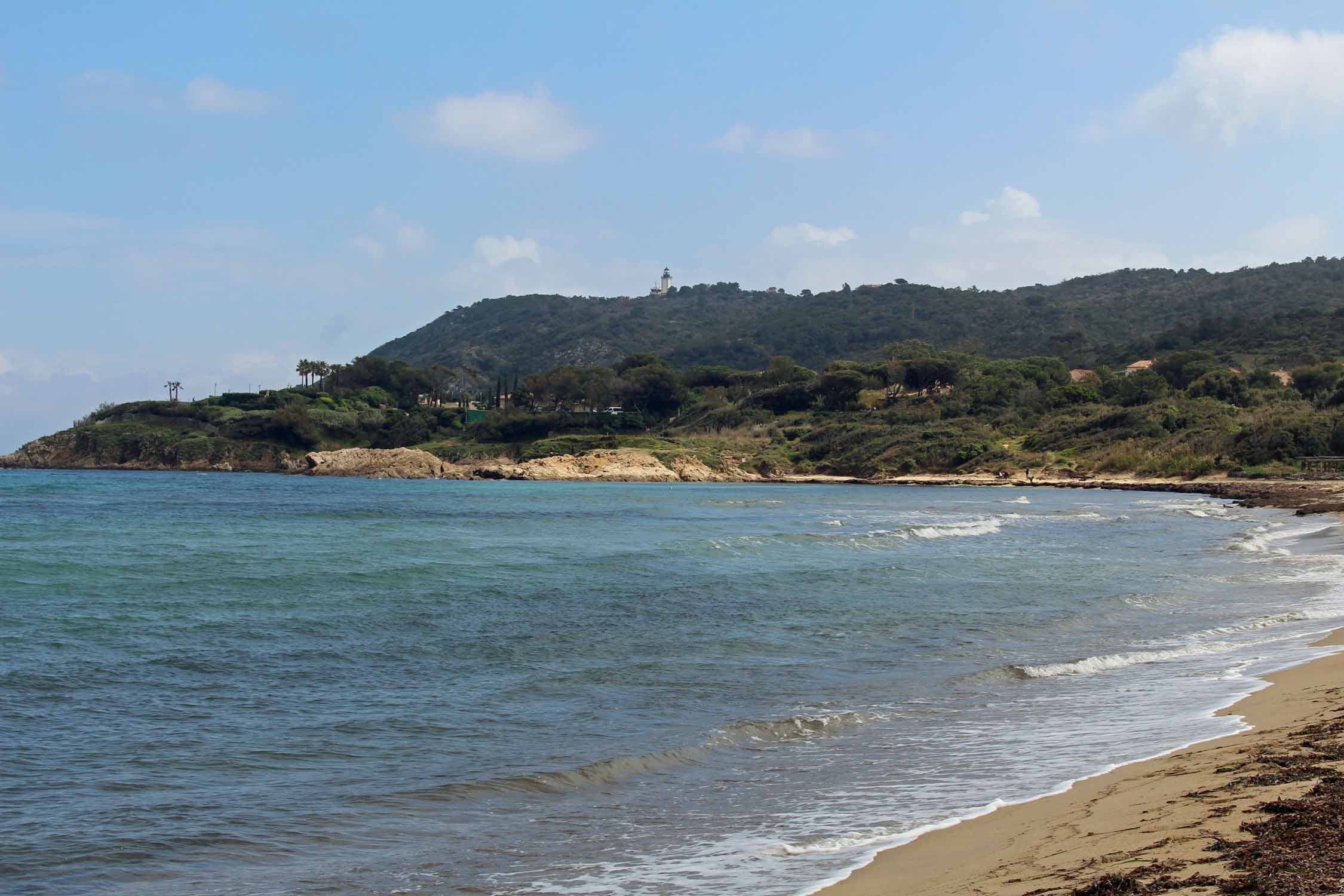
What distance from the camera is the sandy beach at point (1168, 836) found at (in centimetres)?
475

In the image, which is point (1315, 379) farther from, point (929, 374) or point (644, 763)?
point (644, 763)

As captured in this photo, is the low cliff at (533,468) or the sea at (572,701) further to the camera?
the low cliff at (533,468)

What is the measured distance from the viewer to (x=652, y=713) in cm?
1027

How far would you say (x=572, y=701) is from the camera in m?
10.8

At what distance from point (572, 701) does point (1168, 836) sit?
6326 millimetres

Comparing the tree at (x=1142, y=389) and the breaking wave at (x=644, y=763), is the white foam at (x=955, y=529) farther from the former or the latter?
the tree at (x=1142, y=389)

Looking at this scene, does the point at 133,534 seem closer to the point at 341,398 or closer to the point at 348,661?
the point at 348,661

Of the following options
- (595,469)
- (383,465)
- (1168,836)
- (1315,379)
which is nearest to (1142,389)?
(1315,379)

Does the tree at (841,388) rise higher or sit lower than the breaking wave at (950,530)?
higher

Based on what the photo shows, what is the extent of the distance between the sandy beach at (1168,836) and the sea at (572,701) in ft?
→ 1.32

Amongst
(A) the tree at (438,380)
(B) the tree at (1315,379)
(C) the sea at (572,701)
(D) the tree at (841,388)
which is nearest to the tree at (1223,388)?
(B) the tree at (1315,379)

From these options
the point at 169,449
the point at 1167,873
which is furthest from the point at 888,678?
the point at 169,449

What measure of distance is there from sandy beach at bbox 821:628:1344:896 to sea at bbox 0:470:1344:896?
1.32ft

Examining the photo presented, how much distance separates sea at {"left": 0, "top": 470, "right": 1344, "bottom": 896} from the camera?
673 centimetres
